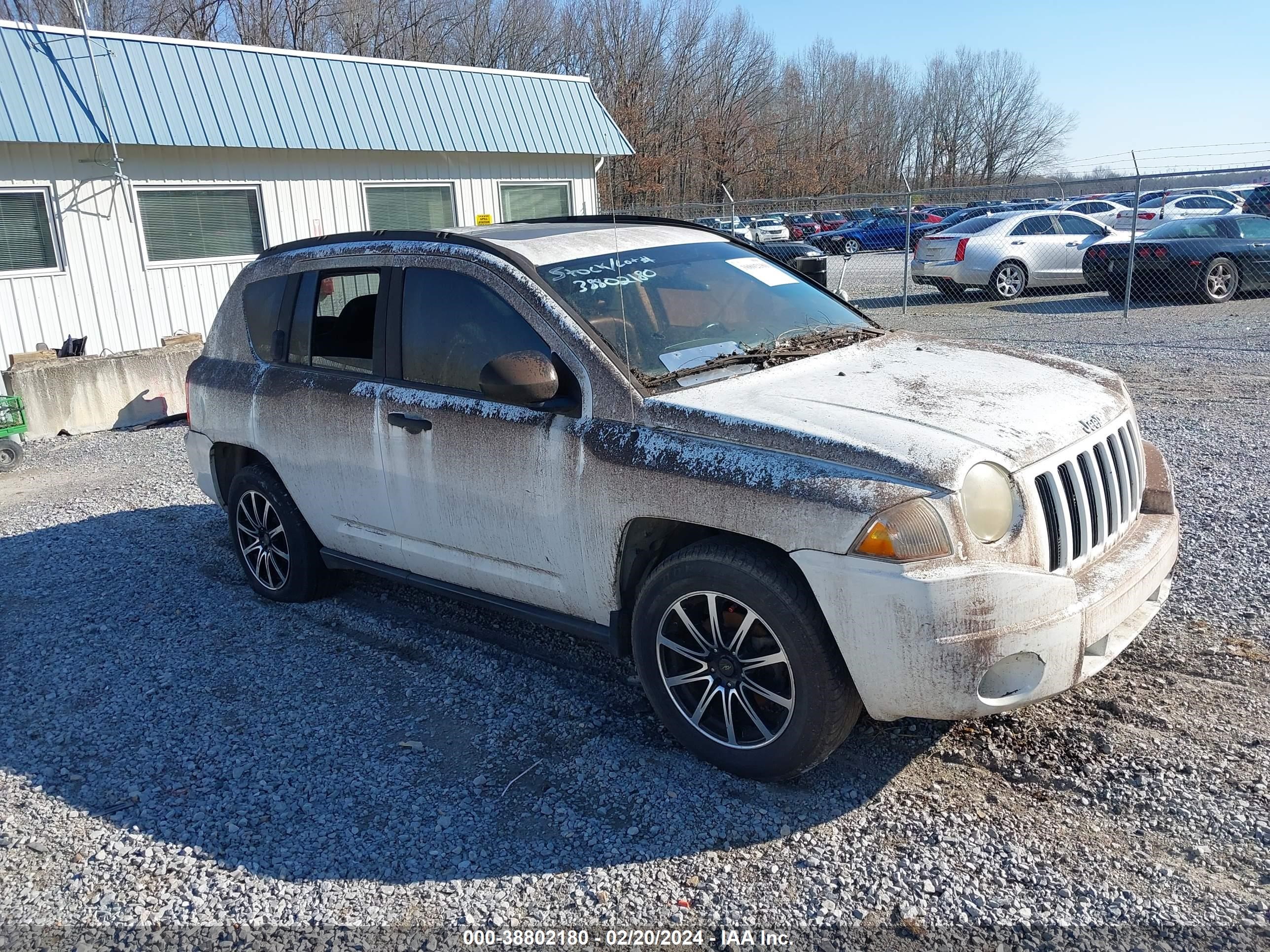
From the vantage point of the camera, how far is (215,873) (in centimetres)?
325

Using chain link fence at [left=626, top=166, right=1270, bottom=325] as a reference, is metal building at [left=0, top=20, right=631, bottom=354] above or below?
above

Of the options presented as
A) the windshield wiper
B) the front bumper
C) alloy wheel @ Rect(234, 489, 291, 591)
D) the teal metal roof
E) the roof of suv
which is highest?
the teal metal roof

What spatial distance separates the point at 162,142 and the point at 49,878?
34.3 ft

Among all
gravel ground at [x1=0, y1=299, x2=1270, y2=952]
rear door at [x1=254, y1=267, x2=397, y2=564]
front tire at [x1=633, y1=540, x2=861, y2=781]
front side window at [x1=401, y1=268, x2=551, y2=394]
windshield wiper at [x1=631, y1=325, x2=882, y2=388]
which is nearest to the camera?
gravel ground at [x1=0, y1=299, x2=1270, y2=952]

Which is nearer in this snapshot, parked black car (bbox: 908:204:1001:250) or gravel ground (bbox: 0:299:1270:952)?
gravel ground (bbox: 0:299:1270:952)

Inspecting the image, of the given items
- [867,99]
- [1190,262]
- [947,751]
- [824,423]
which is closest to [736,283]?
[824,423]

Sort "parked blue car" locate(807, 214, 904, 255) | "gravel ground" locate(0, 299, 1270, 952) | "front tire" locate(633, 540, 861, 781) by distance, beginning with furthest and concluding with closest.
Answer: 1. "parked blue car" locate(807, 214, 904, 255)
2. "front tire" locate(633, 540, 861, 781)
3. "gravel ground" locate(0, 299, 1270, 952)

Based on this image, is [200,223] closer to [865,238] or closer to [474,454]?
[474,454]

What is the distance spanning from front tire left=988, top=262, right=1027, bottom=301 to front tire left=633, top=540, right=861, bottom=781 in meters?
15.6

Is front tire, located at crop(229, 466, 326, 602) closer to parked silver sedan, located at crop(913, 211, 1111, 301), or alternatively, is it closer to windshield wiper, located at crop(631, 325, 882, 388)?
windshield wiper, located at crop(631, 325, 882, 388)

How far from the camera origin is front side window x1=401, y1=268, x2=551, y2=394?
4.13 metres

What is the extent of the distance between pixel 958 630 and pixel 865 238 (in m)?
36.4

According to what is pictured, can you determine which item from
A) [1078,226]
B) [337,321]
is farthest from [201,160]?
[1078,226]

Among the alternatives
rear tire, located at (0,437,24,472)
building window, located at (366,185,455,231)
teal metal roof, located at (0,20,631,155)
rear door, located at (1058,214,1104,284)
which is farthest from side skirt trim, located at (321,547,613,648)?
rear door, located at (1058,214,1104,284)
